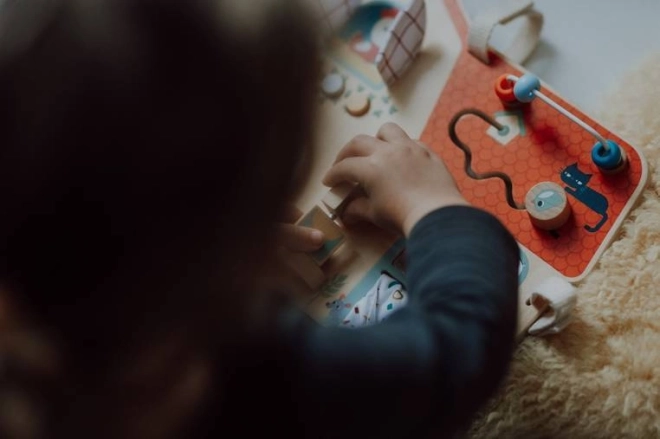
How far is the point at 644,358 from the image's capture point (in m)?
0.64

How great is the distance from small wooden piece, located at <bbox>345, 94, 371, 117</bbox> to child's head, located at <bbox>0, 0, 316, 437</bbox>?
39cm

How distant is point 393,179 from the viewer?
25.1 inches

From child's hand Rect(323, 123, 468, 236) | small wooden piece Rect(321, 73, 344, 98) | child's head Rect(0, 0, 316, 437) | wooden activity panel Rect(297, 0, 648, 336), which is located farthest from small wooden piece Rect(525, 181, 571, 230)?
child's head Rect(0, 0, 316, 437)

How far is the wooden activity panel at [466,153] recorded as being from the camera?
70 cm

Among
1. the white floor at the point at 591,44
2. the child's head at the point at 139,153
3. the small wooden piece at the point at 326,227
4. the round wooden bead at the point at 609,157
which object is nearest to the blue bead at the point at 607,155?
the round wooden bead at the point at 609,157

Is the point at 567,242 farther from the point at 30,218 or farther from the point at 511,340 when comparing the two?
the point at 30,218

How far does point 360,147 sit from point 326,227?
0.08 meters

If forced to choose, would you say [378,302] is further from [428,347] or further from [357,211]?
[428,347]

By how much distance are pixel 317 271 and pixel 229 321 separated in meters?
0.29

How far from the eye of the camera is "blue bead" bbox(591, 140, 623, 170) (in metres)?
0.70

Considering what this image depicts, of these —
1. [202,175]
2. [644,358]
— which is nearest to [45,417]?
[202,175]

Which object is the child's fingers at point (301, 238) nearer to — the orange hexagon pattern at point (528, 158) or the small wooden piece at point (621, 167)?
the orange hexagon pattern at point (528, 158)

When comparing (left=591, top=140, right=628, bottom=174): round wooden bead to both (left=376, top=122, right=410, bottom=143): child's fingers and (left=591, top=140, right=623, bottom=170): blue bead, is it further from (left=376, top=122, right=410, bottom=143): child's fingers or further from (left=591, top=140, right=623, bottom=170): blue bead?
(left=376, top=122, right=410, bottom=143): child's fingers

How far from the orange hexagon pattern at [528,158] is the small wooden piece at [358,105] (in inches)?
2.6
